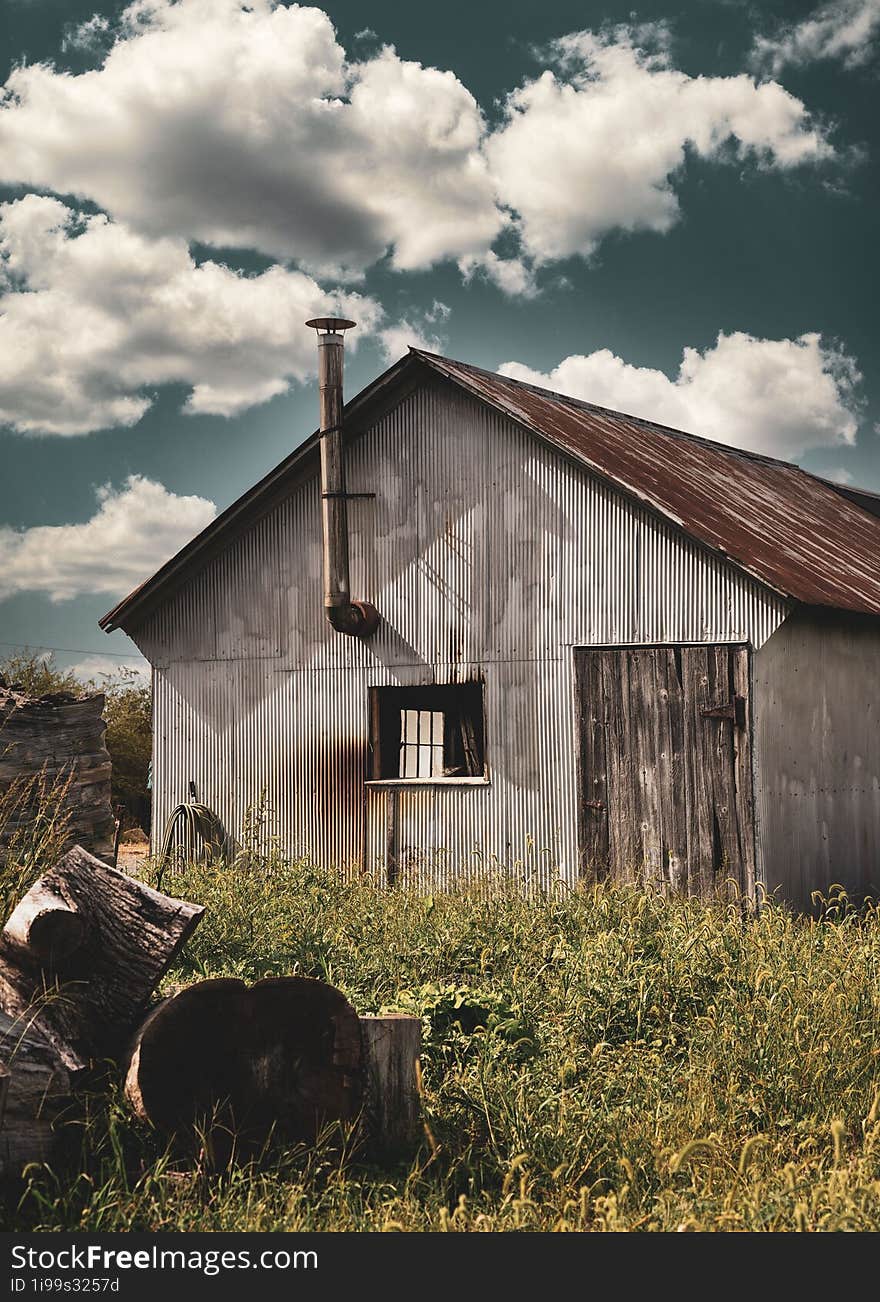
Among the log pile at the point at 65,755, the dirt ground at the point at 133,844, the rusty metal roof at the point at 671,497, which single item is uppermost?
the rusty metal roof at the point at 671,497

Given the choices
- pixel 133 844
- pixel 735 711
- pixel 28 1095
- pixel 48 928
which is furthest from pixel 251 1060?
pixel 133 844

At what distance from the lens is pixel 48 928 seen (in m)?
5.05

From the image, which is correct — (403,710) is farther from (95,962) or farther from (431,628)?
(95,962)

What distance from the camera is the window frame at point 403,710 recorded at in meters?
12.4

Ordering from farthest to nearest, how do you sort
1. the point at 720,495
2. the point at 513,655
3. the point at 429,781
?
the point at 720,495, the point at 429,781, the point at 513,655

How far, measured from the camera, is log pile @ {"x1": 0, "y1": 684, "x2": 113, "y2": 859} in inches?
297

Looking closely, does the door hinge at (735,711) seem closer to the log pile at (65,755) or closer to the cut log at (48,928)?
the log pile at (65,755)

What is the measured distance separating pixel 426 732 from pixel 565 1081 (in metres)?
7.14

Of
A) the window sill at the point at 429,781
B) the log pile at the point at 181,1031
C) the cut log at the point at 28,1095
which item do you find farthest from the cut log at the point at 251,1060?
the window sill at the point at 429,781

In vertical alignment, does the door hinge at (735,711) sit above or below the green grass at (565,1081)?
above

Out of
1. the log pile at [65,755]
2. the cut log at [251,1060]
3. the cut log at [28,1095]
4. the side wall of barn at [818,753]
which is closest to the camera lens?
the cut log at [28,1095]

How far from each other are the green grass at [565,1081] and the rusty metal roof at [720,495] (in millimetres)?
3540

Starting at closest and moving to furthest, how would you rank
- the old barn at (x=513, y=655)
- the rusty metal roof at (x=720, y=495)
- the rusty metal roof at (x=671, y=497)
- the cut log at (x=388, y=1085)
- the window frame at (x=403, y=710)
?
the cut log at (x=388, y=1085) → the old barn at (x=513, y=655) → the rusty metal roof at (x=720, y=495) → the rusty metal roof at (x=671, y=497) → the window frame at (x=403, y=710)

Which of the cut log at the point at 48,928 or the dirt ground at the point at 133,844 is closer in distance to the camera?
A: the cut log at the point at 48,928
